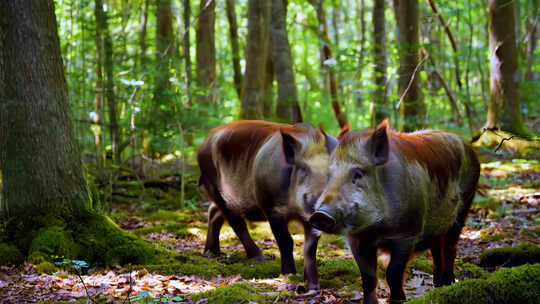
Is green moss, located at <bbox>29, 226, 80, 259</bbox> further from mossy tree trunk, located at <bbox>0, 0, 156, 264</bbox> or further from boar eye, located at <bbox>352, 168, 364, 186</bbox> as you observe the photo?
boar eye, located at <bbox>352, 168, 364, 186</bbox>

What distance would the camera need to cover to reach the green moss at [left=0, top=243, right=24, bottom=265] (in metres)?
4.98

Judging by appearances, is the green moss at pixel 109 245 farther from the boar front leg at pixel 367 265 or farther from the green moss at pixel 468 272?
the green moss at pixel 468 272

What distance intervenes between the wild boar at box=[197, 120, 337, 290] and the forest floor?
0.91ft

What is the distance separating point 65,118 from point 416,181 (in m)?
3.56

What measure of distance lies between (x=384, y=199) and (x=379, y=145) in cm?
39

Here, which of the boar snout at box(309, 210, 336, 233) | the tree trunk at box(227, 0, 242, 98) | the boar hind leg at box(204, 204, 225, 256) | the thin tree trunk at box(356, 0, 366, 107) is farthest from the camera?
the tree trunk at box(227, 0, 242, 98)

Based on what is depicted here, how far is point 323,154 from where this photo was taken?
4.64 metres

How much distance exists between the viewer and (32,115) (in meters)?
5.12

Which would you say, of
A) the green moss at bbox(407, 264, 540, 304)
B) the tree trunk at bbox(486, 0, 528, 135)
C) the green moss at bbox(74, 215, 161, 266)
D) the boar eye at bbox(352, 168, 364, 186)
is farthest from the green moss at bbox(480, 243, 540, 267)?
the tree trunk at bbox(486, 0, 528, 135)

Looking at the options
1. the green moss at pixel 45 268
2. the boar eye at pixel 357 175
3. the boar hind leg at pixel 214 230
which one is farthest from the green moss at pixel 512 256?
the green moss at pixel 45 268

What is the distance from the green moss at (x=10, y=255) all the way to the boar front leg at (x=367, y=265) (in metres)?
3.26

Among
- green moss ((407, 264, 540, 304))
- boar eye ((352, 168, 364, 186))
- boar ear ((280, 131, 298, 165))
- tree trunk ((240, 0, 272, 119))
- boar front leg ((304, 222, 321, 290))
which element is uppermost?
tree trunk ((240, 0, 272, 119))

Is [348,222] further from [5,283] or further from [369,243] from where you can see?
[5,283]

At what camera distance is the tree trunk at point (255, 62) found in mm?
10750
